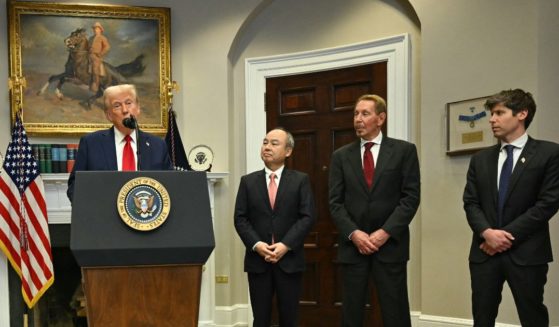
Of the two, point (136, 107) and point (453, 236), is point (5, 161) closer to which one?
point (136, 107)

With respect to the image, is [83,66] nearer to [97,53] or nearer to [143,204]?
[97,53]

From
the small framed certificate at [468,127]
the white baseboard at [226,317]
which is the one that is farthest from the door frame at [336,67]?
the white baseboard at [226,317]

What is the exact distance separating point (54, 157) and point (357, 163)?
108 inches

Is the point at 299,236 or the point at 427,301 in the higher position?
the point at 299,236

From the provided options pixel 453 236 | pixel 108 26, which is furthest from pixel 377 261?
pixel 108 26

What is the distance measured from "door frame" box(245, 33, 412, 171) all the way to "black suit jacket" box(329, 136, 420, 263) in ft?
4.39

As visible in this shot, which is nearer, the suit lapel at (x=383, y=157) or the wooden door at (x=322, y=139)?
the suit lapel at (x=383, y=157)

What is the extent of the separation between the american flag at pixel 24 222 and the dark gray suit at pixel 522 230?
2.96 meters

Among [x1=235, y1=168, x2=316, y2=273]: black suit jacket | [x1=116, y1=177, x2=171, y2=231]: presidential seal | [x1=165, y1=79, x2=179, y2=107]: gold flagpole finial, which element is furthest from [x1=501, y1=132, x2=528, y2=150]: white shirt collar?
[x1=165, y1=79, x2=179, y2=107]: gold flagpole finial

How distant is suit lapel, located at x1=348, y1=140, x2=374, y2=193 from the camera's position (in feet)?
9.84

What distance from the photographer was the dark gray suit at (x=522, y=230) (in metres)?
2.67

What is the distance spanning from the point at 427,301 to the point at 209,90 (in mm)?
2504

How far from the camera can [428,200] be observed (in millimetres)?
4020

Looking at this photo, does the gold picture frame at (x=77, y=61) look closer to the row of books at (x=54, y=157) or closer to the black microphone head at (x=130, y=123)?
the row of books at (x=54, y=157)
